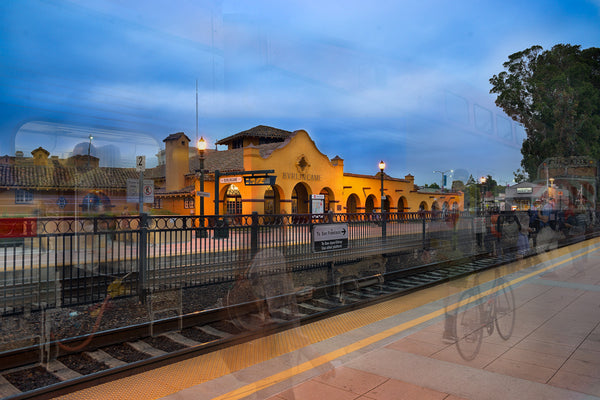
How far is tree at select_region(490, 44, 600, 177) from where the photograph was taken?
31906mm

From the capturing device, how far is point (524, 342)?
199 inches

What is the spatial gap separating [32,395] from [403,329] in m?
4.41

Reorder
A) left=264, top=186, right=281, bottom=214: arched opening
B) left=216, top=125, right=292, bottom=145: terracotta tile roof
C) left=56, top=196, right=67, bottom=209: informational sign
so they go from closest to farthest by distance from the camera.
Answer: left=56, top=196, right=67, bottom=209: informational sign, left=264, top=186, right=281, bottom=214: arched opening, left=216, top=125, right=292, bottom=145: terracotta tile roof

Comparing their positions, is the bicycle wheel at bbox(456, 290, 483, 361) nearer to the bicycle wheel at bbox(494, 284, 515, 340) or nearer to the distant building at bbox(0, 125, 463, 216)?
the bicycle wheel at bbox(494, 284, 515, 340)

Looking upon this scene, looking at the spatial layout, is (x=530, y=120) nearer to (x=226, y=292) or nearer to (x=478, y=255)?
(x=478, y=255)

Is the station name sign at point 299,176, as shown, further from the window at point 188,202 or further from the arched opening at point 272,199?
the window at point 188,202

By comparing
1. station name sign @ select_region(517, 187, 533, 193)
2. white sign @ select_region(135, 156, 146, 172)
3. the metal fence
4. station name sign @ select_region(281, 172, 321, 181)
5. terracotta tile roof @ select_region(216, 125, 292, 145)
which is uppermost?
terracotta tile roof @ select_region(216, 125, 292, 145)

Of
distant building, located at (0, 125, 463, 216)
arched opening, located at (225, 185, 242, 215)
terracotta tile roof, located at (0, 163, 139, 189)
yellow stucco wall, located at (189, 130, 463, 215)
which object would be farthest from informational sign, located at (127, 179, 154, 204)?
arched opening, located at (225, 185, 242, 215)

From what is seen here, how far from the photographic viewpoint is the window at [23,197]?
5859 millimetres

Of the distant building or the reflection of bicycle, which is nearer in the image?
the reflection of bicycle

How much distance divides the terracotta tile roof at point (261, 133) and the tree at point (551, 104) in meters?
19.9

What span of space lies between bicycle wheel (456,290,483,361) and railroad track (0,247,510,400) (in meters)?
1.72

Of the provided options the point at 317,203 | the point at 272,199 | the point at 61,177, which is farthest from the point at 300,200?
the point at 61,177

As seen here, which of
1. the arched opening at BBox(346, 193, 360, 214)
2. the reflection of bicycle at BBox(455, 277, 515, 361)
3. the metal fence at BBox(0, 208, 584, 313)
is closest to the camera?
the reflection of bicycle at BBox(455, 277, 515, 361)
